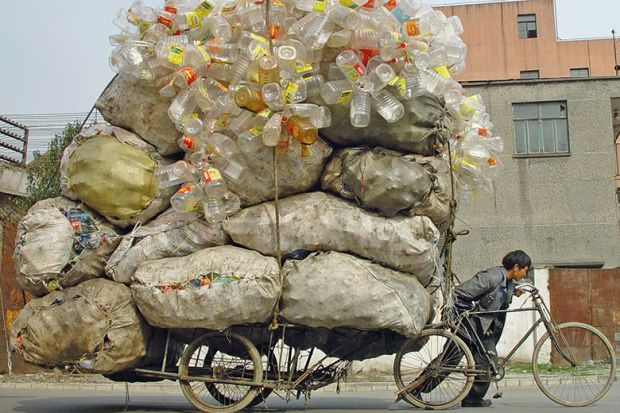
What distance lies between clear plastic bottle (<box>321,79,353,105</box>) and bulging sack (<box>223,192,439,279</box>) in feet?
2.48

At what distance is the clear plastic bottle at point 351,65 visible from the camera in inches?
213

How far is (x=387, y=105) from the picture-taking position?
5531 mm

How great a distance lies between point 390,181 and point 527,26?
1437 inches

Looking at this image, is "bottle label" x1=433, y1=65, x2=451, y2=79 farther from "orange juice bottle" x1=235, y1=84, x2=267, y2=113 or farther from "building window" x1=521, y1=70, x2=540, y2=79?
"building window" x1=521, y1=70, x2=540, y2=79

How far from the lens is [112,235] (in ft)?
20.1

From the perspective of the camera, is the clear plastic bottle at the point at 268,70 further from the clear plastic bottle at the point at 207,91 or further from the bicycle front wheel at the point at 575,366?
the bicycle front wheel at the point at 575,366

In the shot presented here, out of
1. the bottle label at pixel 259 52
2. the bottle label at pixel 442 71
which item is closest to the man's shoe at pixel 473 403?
the bottle label at pixel 442 71

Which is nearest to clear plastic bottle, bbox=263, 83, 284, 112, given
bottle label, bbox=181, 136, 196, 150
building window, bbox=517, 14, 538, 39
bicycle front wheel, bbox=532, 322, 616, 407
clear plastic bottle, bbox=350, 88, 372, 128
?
clear plastic bottle, bbox=350, 88, 372, 128

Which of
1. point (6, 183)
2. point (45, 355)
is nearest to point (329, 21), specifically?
point (45, 355)

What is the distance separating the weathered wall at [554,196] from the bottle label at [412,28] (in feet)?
50.1

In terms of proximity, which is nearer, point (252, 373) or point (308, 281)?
point (308, 281)

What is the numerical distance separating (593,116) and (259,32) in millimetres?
17250

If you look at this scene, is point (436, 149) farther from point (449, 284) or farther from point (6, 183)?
point (6, 183)

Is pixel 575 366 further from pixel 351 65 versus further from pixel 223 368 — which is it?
pixel 351 65
